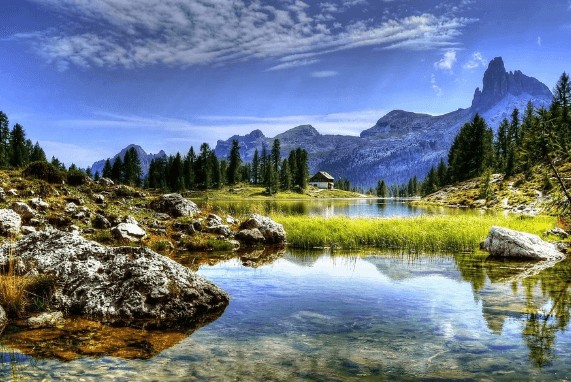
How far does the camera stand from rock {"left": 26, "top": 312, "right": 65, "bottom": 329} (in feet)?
35.6

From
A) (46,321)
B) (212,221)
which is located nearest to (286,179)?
(212,221)

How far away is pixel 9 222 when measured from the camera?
20375 millimetres

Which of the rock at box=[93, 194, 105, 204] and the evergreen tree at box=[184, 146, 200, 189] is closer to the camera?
the rock at box=[93, 194, 105, 204]

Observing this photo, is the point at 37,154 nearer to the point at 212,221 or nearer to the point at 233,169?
the point at 233,169

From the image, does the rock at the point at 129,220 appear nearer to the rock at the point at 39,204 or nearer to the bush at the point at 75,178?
the rock at the point at 39,204

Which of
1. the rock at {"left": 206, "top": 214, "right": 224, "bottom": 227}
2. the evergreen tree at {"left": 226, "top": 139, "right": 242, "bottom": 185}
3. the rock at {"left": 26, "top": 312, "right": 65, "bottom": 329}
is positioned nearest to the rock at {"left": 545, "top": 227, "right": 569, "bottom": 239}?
the rock at {"left": 206, "top": 214, "right": 224, "bottom": 227}

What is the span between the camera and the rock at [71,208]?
1025 inches

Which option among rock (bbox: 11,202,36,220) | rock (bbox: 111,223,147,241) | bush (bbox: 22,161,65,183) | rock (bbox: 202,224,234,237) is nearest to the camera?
rock (bbox: 11,202,36,220)

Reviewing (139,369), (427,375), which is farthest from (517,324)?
(139,369)

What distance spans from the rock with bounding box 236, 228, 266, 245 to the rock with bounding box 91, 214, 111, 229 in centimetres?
903

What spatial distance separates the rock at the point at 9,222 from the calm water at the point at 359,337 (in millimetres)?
10556

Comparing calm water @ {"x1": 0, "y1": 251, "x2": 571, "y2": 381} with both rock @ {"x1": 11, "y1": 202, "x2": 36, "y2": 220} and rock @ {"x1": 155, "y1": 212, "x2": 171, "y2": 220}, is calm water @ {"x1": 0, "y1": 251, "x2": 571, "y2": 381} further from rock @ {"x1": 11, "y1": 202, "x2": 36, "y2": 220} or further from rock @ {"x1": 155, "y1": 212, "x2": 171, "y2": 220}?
rock @ {"x1": 155, "y1": 212, "x2": 171, "y2": 220}

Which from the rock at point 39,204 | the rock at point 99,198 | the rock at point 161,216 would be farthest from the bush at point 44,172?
the rock at point 161,216

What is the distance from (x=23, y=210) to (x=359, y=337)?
67.6ft
